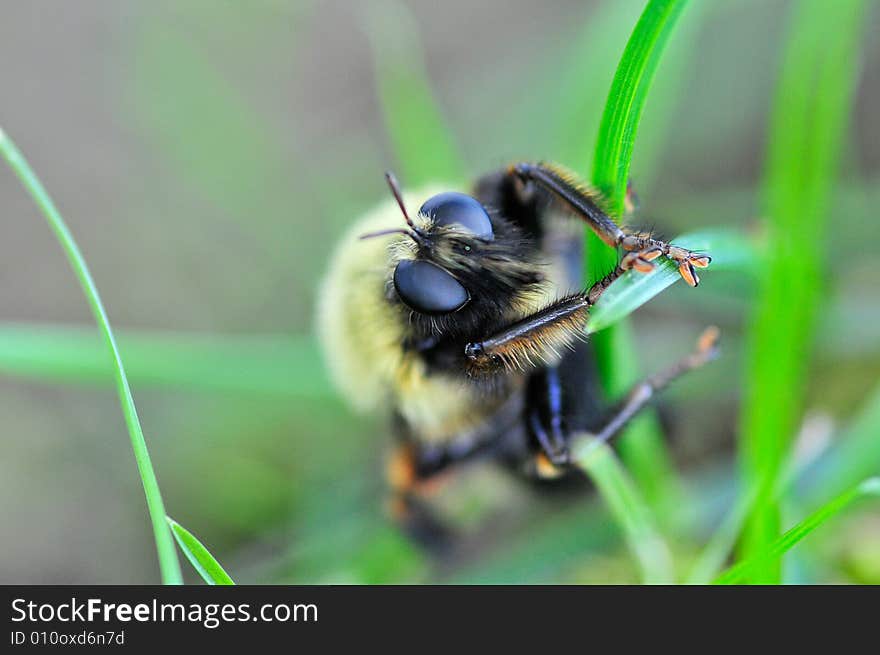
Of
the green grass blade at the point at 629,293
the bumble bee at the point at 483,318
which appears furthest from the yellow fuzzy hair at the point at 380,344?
the green grass blade at the point at 629,293

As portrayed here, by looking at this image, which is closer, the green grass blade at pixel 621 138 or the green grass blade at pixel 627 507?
the green grass blade at pixel 621 138

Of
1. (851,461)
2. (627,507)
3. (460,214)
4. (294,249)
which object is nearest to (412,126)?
(294,249)

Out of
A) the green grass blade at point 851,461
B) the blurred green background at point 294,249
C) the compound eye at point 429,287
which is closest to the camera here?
the compound eye at point 429,287

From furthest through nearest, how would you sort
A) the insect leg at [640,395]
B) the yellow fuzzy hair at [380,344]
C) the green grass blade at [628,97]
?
the insect leg at [640,395] < the yellow fuzzy hair at [380,344] < the green grass blade at [628,97]

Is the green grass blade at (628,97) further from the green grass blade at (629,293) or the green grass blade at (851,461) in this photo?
the green grass blade at (851,461)

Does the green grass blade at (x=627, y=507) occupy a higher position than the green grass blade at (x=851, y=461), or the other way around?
the green grass blade at (x=851, y=461)
